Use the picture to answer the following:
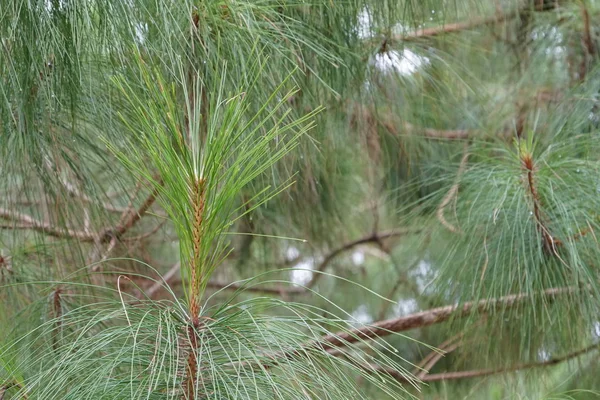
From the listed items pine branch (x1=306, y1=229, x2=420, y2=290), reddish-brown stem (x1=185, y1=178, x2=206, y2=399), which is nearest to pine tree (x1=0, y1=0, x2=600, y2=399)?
reddish-brown stem (x1=185, y1=178, x2=206, y2=399)

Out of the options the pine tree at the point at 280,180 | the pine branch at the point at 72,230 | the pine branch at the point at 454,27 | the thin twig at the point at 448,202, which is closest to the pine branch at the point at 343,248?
the pine tree at the point at 280,180

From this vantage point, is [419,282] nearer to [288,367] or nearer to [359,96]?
[359,96]

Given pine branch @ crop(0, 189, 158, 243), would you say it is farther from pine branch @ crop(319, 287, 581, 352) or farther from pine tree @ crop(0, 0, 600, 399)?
pine branch @ crop(319, 287, 581, 352)

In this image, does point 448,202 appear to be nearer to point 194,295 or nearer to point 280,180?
point 280,180

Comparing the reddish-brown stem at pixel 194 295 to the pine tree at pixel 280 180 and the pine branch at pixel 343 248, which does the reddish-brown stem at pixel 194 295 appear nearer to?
the pine tree at pixel 280 180

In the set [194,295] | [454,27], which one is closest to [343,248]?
[454,27]

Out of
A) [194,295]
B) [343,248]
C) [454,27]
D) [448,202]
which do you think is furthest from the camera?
[343,248]

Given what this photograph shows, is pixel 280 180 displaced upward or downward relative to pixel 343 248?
upward

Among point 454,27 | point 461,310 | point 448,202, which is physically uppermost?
point 454,27

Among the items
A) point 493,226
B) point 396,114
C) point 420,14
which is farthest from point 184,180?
point 396,114
